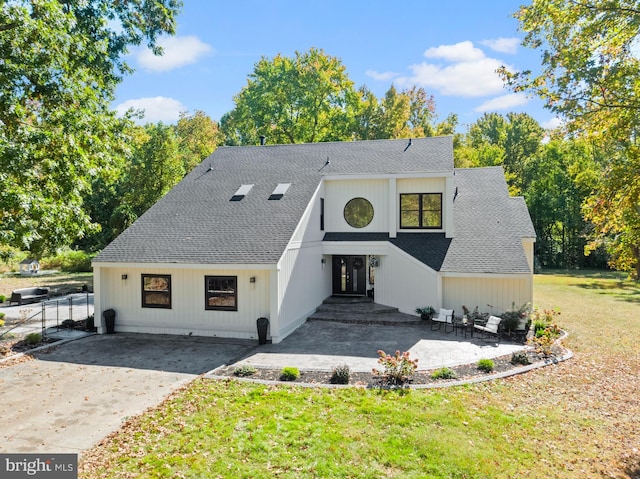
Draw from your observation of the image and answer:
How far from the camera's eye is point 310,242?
16.7 metres

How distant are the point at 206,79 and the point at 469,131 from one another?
137 feet

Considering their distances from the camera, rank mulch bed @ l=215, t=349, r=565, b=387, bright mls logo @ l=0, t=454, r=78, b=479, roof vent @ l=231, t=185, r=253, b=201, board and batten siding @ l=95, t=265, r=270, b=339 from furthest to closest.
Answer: roof vent @ l=231, t=185, r=253, b=201 → board and batten siding @ l=95, t=265, r=270, b=339 → mulch bed @ l=215, t=349, r=565, b=387 → bright mls logo @ l=0, t=454, r=78, b=479

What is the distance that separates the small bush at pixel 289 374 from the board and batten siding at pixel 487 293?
8.63 metres

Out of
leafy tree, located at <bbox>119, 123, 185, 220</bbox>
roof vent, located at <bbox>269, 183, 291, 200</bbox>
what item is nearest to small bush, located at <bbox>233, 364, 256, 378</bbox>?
roof vent, located at <bbox>269, 183, 291, 200</bbox>

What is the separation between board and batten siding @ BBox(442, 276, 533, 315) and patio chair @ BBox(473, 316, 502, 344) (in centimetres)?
165

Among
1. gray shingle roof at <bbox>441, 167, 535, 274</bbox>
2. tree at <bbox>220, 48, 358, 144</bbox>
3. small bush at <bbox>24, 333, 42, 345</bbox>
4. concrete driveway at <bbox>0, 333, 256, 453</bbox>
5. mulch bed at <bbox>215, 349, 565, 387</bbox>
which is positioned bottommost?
A: concrete driveway at <bbox>0, 333, 256, 453</bbox>

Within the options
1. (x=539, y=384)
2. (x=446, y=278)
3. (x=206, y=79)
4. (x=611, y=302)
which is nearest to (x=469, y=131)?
(x=611, y=302)

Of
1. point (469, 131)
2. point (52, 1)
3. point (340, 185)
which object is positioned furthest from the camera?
point (469, 131)

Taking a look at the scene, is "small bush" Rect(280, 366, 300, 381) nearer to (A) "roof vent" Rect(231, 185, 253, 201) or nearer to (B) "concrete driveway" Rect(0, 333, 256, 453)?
(B) "concrete driveway" Rect(0, 333, 256, 453)

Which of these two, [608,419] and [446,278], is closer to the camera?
[608,419]

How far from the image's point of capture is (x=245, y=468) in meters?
6.16

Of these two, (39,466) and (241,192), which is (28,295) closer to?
(241,192)

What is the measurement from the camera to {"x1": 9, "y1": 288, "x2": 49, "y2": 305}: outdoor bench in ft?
65.6

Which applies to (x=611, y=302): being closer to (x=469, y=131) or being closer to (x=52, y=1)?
(x=52, y=1)
